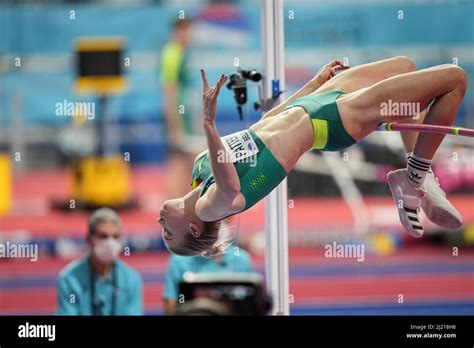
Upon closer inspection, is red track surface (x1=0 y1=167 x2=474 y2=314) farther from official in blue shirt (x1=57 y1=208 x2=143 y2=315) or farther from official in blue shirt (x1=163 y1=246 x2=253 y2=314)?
official in blue shirt (x1=163 y1=246 x2=253 y2=314)

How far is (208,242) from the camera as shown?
477cm

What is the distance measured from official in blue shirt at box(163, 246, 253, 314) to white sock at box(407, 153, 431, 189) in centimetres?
104

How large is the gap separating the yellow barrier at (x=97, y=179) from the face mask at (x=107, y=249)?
0.42 metres

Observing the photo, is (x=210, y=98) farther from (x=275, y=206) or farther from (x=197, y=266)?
(x=197, y=266)

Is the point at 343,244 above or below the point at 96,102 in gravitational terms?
below

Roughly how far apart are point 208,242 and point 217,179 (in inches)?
16.7

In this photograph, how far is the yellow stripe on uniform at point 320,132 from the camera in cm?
462

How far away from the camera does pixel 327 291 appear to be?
6.14 meters

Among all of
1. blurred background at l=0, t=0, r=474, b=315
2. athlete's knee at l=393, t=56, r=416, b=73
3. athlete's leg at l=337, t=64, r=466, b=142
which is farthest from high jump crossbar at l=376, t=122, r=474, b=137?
blurred background at l=0, t=0, r=474, b=315

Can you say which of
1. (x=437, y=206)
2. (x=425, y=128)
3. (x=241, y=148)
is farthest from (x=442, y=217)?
(x=241, y=148)

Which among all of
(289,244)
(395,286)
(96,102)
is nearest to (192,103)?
(96,102)

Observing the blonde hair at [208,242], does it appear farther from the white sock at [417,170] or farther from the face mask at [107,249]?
the white sock at [417,170]
